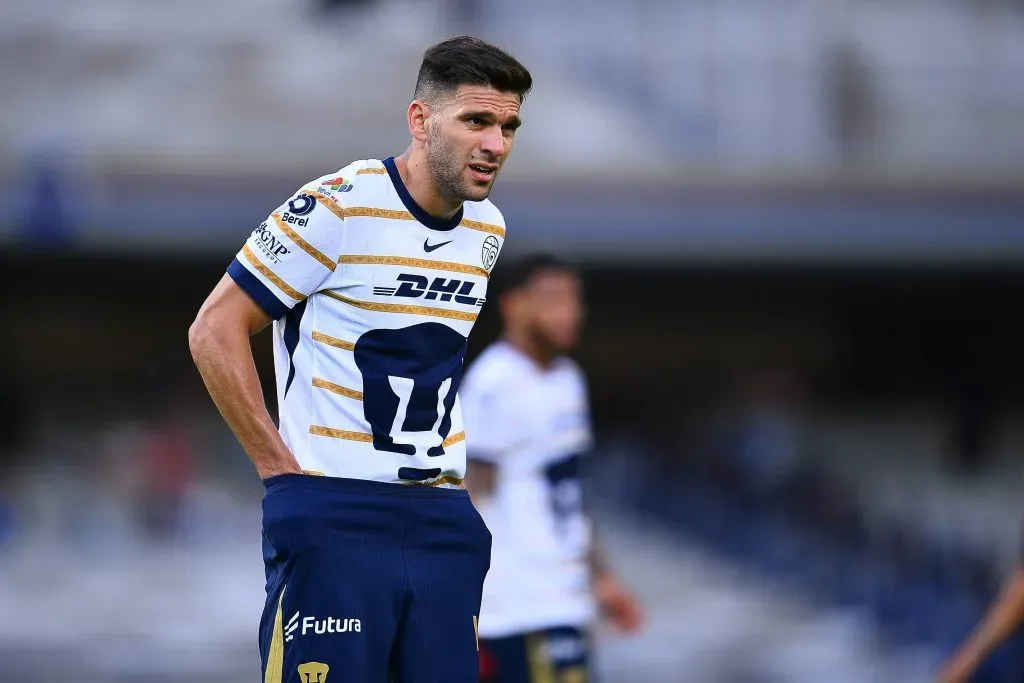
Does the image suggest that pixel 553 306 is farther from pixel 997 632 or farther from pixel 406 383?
pixel 406 383

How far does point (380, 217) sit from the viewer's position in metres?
3.81

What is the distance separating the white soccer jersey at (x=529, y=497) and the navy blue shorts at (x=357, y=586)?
2.80m

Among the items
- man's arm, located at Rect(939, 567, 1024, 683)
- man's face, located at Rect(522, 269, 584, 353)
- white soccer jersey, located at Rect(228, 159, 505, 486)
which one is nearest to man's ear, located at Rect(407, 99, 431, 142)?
white soccer jersey, located at Rect(228, 159, 505, 486)

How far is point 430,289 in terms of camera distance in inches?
152

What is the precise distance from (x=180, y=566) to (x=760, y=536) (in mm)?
6385

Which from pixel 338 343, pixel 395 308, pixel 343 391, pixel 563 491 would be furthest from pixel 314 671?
pixel 563 491

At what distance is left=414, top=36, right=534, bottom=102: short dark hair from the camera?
148 inches

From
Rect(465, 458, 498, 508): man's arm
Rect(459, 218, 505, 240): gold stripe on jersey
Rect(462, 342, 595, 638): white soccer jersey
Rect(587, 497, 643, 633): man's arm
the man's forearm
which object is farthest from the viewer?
Rect(587, 497, 643, 633): man's arm

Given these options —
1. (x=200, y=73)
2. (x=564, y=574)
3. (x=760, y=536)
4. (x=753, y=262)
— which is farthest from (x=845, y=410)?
(x=564, y=574)

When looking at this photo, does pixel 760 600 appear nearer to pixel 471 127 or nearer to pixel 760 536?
pixel 760 536

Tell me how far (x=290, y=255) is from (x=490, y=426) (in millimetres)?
3147

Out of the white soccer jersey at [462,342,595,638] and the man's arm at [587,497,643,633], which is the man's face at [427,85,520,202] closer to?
the white soccer jersey at [462,342,595,638]

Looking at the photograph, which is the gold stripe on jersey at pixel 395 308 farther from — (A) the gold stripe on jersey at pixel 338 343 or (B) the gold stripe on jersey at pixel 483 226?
(B) the gold stripe on jersey at pixel 483 226

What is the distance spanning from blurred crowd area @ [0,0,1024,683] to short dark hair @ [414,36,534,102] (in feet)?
37.2
